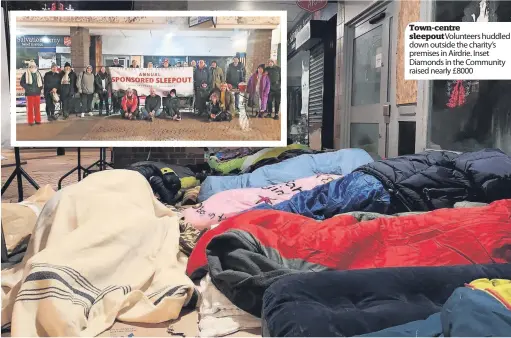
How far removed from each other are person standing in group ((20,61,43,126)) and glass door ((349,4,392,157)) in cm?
213

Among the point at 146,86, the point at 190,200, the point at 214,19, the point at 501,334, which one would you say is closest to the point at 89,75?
the point at 146,86

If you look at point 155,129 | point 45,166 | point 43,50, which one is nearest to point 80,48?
point 43,50

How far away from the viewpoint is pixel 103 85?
2.20 meters

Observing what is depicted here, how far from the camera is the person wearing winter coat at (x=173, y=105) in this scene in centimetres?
212

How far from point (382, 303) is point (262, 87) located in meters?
1.17

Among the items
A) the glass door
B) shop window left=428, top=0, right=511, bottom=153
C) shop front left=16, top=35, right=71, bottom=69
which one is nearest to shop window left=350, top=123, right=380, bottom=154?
the glass door

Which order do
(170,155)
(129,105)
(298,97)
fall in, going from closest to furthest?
(129,105) → (170,155) → (298,97)

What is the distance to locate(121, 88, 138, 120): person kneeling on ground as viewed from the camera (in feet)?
6.85

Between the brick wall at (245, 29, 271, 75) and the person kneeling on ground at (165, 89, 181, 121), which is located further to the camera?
the person kneeling on ground at (165, 89, 181, 121)

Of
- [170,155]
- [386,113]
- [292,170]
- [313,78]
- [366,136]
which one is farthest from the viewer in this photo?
[313,78]

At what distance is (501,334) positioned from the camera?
840 mm

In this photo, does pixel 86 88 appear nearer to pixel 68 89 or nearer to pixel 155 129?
pixel 68 89

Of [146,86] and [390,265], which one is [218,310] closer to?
[390,265]

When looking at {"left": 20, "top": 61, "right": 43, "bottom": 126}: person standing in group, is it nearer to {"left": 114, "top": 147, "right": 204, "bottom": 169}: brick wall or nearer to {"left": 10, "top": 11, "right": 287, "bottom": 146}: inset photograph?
{"left": 10, "top": 11, "right": 287, "bottom": 146}: inset photograph
